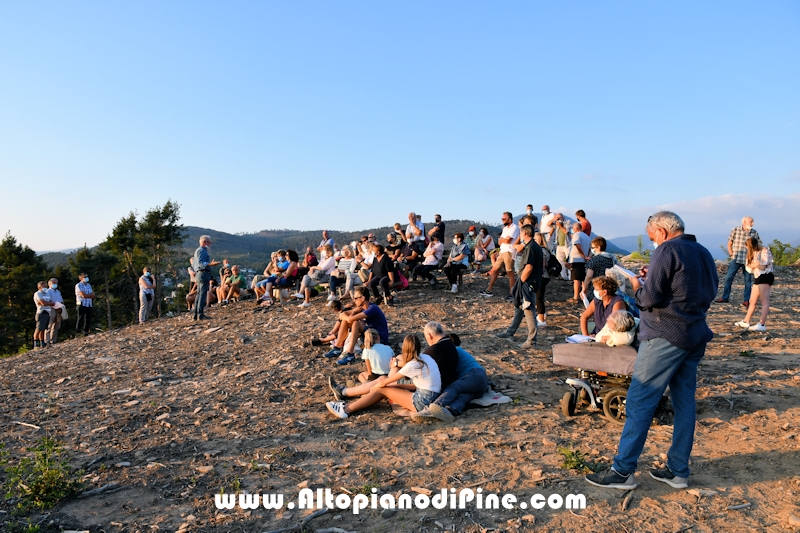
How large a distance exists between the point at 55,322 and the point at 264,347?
28.5ft

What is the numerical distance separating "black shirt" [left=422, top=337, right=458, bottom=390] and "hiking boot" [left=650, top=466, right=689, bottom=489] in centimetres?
253

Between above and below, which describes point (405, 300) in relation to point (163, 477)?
above

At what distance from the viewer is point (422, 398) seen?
19.2 feet

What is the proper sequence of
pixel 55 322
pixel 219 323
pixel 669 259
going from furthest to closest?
pixel 55 322 < pixel 219 323 < pixel 669 259

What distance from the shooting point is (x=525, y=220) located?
10.8 m

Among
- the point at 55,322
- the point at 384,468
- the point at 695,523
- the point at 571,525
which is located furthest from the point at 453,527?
the point at 55,322

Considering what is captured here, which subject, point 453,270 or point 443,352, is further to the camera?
point 453,270

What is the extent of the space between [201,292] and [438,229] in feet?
21.4

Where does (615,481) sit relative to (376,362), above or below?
below

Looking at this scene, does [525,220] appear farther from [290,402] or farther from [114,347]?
[114,347]

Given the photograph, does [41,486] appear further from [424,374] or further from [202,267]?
[202,267]

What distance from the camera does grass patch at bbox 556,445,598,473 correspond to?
4344 millimetres

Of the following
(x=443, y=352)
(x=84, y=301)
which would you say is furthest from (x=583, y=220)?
(x=84, y=301)

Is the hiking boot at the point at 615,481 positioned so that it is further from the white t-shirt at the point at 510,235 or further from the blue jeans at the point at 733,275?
the blue jeans at the point at 733,275
